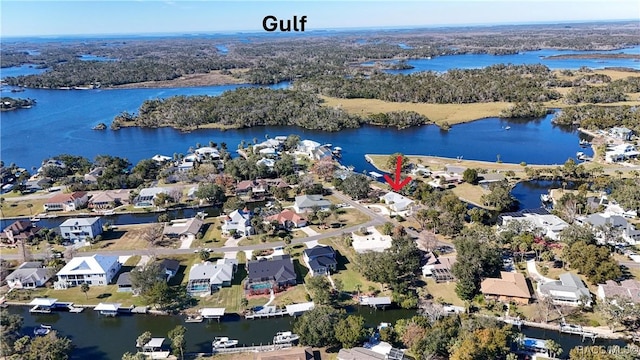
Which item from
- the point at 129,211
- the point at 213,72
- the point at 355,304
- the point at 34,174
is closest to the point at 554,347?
the point at 355,304

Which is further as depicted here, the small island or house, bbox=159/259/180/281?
the small island

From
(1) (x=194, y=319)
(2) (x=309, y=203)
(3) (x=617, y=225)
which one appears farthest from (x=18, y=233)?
(3) (x=617, y=225)

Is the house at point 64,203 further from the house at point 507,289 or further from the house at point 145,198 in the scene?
the house at point 507,289

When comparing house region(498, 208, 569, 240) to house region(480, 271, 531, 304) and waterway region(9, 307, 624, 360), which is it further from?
waterway region(9, 307, 624, 360)

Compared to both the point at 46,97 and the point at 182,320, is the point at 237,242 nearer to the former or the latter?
the point at 182,320

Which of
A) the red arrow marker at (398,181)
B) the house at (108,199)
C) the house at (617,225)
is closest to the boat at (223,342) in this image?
the house at (108,199)

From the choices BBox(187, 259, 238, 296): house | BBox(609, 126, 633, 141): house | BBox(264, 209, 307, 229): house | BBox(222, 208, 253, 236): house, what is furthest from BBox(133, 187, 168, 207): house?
BBox(609, 126, 633, 141): house

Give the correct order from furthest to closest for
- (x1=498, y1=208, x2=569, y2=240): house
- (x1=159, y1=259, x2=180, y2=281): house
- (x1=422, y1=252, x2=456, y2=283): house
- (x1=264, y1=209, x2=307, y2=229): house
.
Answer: (x1=264, y1=209, x2=307, y2=229): house → (x1=498, y1=208, x2=569, y2=240): house → (x1=159, y1=259, x2=180, y2=281): house → (x1=422, y1=252, x2=456, y2=283): house
